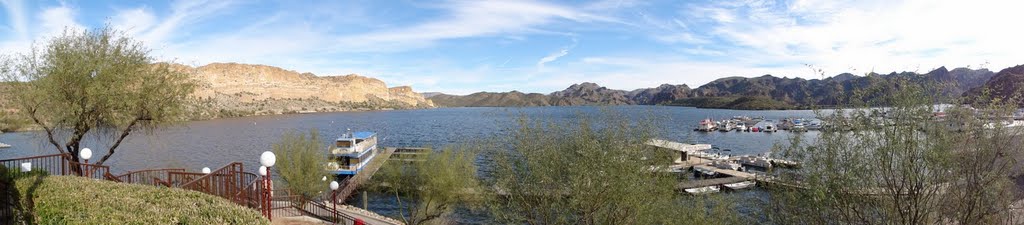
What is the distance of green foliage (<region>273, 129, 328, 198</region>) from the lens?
31058mm

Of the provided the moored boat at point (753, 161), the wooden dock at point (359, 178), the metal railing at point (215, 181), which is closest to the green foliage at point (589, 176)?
the metal railing at point (215, 181)

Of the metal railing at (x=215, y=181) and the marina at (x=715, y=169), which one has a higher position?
the metal railing at (x=215, y=181)

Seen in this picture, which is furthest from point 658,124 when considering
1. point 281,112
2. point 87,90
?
point 281,112

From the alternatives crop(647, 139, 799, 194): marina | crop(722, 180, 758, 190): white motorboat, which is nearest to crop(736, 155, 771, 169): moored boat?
crop(647, 139, 799, 194): marina

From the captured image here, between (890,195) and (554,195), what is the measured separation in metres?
8.17

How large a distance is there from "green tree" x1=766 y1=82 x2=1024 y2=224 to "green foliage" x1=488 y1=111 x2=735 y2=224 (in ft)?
13.4

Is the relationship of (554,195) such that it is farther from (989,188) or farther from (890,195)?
(989,188)

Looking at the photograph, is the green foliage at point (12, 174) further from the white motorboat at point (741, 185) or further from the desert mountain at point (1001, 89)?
the white motorboat at point (741, 185)

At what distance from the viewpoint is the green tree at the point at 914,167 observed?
40.2 feet

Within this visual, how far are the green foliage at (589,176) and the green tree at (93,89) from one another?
1182 centimetres

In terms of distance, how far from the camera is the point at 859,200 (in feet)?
41.5

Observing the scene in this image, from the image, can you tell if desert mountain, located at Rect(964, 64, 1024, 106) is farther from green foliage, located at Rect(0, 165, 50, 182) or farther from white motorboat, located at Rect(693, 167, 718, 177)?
white motorboat, located at Rect(693, 167, 718, 177)

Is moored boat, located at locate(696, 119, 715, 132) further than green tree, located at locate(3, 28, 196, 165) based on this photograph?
Yes

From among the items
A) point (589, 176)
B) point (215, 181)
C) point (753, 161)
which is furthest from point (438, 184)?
point (753, 161)
